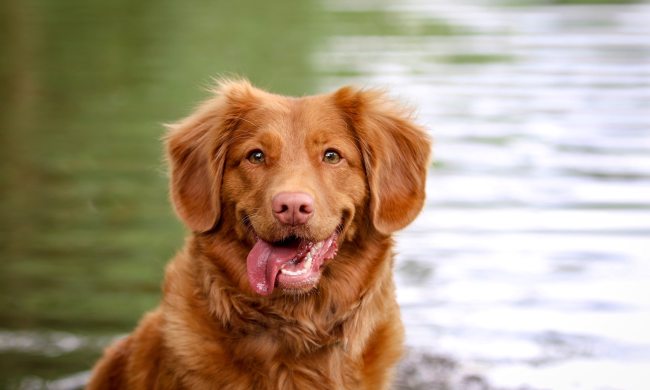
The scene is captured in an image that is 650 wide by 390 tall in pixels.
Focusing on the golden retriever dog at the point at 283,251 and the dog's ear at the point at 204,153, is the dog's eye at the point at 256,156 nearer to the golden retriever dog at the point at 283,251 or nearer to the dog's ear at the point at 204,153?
the golden retriever dog at the point at 283,251

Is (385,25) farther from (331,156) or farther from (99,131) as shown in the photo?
(331,156)

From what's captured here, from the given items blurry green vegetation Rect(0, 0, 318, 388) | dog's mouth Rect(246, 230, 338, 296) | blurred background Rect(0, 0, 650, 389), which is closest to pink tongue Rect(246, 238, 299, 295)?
dog's mouth Rect(246, 230, 338, 296)

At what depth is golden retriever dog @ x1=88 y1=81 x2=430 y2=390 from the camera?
202 inches

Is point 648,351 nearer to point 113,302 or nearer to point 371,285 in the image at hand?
point 371,285

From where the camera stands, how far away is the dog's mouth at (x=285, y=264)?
5.03 meters

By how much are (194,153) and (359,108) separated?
2.47ft

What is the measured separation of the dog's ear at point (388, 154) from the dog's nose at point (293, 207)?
0.51 metres

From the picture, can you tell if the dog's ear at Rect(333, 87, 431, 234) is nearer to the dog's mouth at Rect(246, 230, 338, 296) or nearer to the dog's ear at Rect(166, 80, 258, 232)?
the dog's mouth at Rect(246, 230, 338, 296)

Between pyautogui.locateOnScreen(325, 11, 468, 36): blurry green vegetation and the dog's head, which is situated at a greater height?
pyautogui.locateOnScreen(325, 11, 468, 36): blurry green vegetation

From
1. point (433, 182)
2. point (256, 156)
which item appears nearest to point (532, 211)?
point (433, 182)

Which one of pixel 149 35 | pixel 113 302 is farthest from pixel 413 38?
pixel 113 302

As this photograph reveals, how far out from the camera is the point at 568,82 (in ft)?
54.6

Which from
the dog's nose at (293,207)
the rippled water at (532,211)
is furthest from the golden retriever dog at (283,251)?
the rippled water at (532,211)

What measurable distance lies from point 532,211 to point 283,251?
5.99 meters
